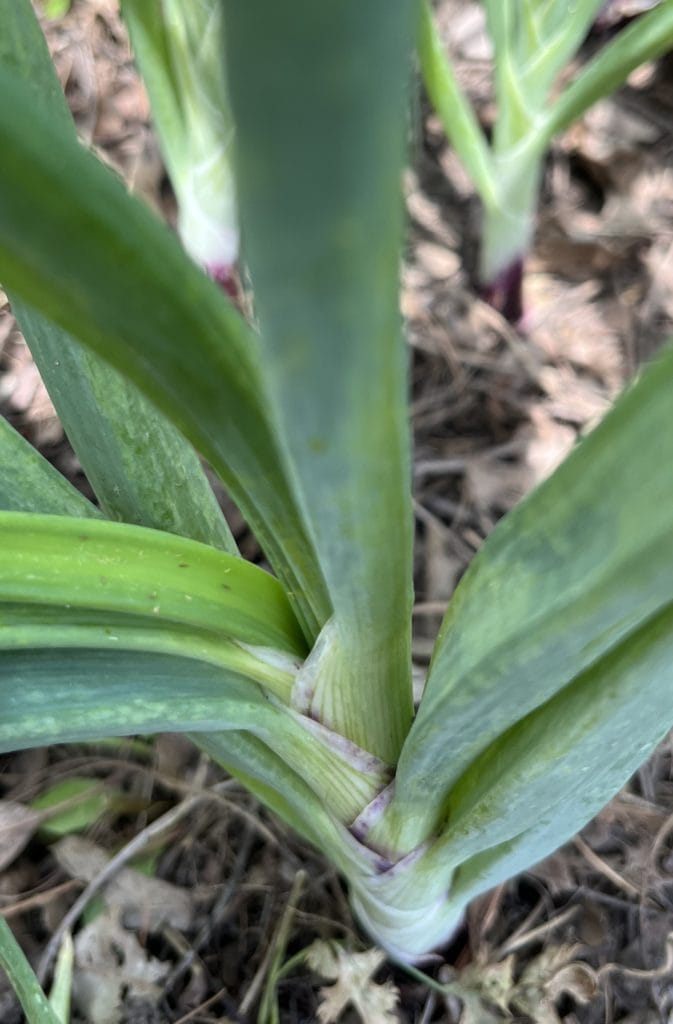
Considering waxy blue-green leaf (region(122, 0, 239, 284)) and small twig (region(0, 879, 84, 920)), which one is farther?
waxy blue-green leaf (region(122, 0, 239, 284))

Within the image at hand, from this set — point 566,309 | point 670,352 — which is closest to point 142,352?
point 670,352

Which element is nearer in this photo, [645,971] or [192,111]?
[645,971]

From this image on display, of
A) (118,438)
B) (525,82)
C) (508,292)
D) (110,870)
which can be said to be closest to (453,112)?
(525,82)

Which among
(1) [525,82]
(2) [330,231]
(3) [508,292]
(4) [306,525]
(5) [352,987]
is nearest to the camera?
(2) [330,231]

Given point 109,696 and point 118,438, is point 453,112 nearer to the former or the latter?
point 118,438

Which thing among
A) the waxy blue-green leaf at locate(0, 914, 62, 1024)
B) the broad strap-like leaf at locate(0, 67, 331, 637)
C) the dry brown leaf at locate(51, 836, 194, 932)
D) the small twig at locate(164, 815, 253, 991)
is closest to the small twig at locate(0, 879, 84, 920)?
the dry brown leaf at locate(51, 836, 194, 932)

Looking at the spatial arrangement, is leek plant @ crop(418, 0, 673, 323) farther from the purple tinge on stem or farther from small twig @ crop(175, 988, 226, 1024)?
small twig @ crop(175, 988, 226, 1024)
